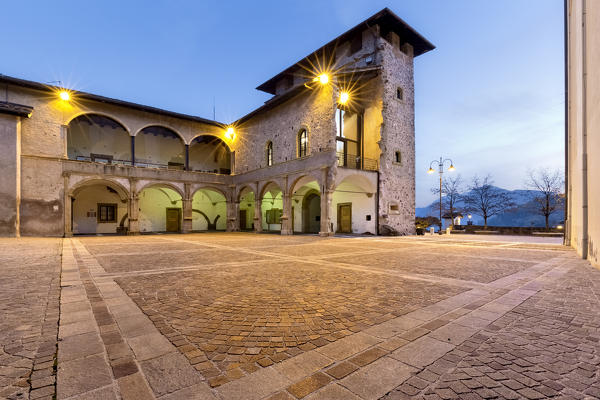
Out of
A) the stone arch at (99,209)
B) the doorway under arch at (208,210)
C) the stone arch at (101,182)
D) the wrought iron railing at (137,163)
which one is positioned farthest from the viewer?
the doorway under arch at (208,210)

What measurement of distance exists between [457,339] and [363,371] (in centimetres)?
118

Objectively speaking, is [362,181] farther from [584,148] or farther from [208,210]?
[208,210]

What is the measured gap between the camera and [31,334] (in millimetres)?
2824

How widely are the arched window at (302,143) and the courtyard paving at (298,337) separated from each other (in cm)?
1612

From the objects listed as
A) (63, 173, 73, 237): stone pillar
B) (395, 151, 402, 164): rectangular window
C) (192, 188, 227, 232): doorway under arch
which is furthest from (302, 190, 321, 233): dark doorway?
(63, 173, 73, 237): stone pillar

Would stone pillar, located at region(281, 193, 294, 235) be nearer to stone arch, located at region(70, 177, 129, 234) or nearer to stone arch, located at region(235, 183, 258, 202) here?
stone arch, located at region(235, 183, 258, 202)

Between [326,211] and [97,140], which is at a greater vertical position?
[97,140]

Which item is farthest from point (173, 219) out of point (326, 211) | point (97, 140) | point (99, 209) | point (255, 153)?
point (326, 211)

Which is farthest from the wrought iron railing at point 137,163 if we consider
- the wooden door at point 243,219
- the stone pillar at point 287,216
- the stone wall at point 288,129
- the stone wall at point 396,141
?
the stone wall at point 396,141

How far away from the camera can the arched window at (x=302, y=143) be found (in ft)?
67.8

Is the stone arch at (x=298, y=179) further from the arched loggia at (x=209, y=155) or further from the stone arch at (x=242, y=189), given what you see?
the arched loggia at (x=209, y=155)

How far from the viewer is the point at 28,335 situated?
9.19ft

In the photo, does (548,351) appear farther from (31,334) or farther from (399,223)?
(399,223)

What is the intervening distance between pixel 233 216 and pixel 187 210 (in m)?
4.17
